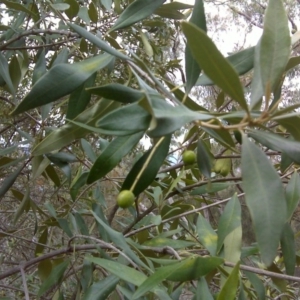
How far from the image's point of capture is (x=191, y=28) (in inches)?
14.9

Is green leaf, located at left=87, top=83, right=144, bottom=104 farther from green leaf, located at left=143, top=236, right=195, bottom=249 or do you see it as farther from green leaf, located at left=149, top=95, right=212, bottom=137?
green leaf, located at left=143, top=236, right=195, bottom=249

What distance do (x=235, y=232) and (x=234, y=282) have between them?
27cm

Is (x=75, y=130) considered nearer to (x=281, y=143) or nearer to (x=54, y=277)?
(x=281, y=143)

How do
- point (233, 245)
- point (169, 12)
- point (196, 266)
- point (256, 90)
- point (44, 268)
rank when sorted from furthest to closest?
point (44, 268) < point (169, 12) < point (233, 245) < point (196, 266) < point (256, 90)

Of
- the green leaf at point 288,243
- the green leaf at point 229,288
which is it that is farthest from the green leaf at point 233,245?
the green leaf at point 229,288

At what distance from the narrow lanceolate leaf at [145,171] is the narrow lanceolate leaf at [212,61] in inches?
5.0

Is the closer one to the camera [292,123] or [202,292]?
[292,123]

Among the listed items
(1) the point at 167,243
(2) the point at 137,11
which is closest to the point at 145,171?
(2) the point at 137,11

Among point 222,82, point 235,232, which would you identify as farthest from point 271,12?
point 235,232

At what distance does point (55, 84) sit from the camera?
53 centimetres

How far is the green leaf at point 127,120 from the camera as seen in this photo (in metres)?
0.40

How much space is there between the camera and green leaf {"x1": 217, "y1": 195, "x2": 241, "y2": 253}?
30.4 inches

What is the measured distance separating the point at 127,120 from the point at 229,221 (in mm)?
443

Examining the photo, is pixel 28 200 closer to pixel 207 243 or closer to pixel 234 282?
pixel 207 243
